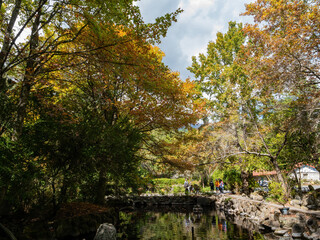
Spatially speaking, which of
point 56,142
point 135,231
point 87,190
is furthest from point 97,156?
point 135,231

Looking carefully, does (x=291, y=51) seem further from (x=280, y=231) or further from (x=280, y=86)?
(x=280, y=231)

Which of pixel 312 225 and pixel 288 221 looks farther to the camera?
pixel 288 221

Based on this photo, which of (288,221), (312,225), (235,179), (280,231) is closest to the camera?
(312,225)

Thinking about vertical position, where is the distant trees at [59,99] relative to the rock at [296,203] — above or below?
above

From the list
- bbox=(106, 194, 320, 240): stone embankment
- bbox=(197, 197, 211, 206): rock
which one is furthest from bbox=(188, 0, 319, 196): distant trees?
bbox=(197, 197, 211, 206): rock

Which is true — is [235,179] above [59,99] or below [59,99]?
below

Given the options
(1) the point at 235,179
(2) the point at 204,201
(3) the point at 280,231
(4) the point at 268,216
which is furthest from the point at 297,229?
(2) the point at 204,201

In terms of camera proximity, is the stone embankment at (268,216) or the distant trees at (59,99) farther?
the stone embankment at (268,216)

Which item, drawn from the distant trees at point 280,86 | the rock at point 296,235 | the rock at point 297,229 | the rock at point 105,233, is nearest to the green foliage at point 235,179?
the distant trees at point 280,86

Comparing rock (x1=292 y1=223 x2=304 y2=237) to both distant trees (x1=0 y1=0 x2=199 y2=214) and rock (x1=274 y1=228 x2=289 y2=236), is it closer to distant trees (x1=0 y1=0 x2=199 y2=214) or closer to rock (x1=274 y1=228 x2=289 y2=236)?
rock (x1=274 y1=228 x2=289 y2=236)

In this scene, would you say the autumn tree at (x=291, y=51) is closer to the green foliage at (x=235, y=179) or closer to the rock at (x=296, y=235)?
the rock at (x=296, y=235)

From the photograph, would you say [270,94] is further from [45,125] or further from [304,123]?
[45,125]

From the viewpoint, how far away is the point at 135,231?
9.88 metres

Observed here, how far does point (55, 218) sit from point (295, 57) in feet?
38.6
